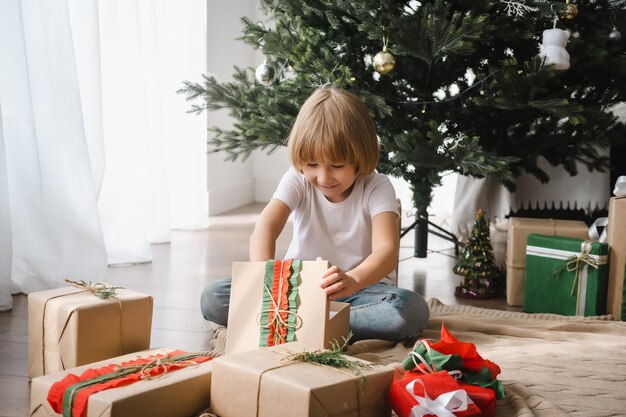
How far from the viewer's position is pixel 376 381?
1.30 meters

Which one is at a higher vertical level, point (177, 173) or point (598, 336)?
point (177, 173)

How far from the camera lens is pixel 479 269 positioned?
254 cm

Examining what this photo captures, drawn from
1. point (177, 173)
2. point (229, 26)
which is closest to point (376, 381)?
point (177, 173)

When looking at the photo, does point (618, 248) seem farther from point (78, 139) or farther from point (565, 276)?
point (78, 139)

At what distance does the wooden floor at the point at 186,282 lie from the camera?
173 cm

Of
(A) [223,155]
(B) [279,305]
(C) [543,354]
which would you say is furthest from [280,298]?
(A) [223,155]

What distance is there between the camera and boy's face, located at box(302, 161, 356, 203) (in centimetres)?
169

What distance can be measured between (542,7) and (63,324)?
154 centimetres

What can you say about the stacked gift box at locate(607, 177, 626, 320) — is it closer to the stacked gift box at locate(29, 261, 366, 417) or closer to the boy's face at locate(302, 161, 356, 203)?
the boy's face at locate(302, 161, 356, 203)

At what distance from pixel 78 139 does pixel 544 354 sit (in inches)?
60.2

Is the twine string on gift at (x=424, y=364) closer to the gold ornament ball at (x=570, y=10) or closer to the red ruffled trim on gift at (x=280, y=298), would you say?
the red ruffled trim on gift at (x=280, y=298)

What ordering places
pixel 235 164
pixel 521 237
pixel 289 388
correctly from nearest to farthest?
1. pixel 289 388
2. pixel 521 237
3. pixel 235 164

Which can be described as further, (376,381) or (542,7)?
(542,7)

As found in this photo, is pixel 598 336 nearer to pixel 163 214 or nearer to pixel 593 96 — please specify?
pixel 593 96
